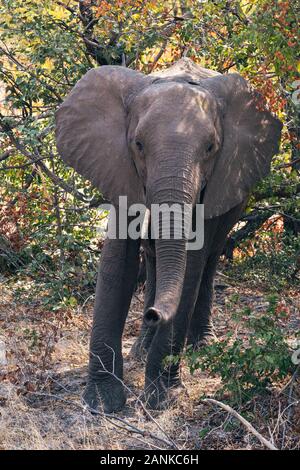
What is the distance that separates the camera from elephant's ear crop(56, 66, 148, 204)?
24.7ft

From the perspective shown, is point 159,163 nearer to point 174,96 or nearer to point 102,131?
point 174,96

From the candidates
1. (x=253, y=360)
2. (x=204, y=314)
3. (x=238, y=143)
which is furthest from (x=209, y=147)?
(x=204, y=314)

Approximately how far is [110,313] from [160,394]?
2.15 feet

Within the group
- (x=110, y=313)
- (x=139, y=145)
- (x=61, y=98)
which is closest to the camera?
(x=139, y=145)

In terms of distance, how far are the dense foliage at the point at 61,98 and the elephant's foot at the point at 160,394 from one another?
1.74 m

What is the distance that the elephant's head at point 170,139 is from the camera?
6.89 metres

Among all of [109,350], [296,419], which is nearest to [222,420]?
[296,419]

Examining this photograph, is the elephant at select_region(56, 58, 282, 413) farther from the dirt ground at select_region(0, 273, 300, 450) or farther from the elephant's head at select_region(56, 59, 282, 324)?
the dirt ground at select_region(0, 273, 300, 450)

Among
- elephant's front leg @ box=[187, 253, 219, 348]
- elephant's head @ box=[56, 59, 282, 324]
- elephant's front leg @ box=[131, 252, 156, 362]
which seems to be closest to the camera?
elephant's head @ box=[56, 59, 282, 324]

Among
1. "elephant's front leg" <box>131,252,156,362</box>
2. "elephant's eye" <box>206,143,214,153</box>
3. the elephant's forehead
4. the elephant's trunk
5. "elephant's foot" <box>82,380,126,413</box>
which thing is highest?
the elephant's forehead

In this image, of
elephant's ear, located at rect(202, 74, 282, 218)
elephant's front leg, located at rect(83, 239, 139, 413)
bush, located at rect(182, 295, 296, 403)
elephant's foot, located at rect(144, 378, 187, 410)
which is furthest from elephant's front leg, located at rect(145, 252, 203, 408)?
elephant's ear, located at rect(202, 74, 282, 218)

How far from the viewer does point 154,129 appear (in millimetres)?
7027

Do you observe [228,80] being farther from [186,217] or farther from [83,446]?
[83,446]

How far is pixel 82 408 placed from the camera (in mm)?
7086
